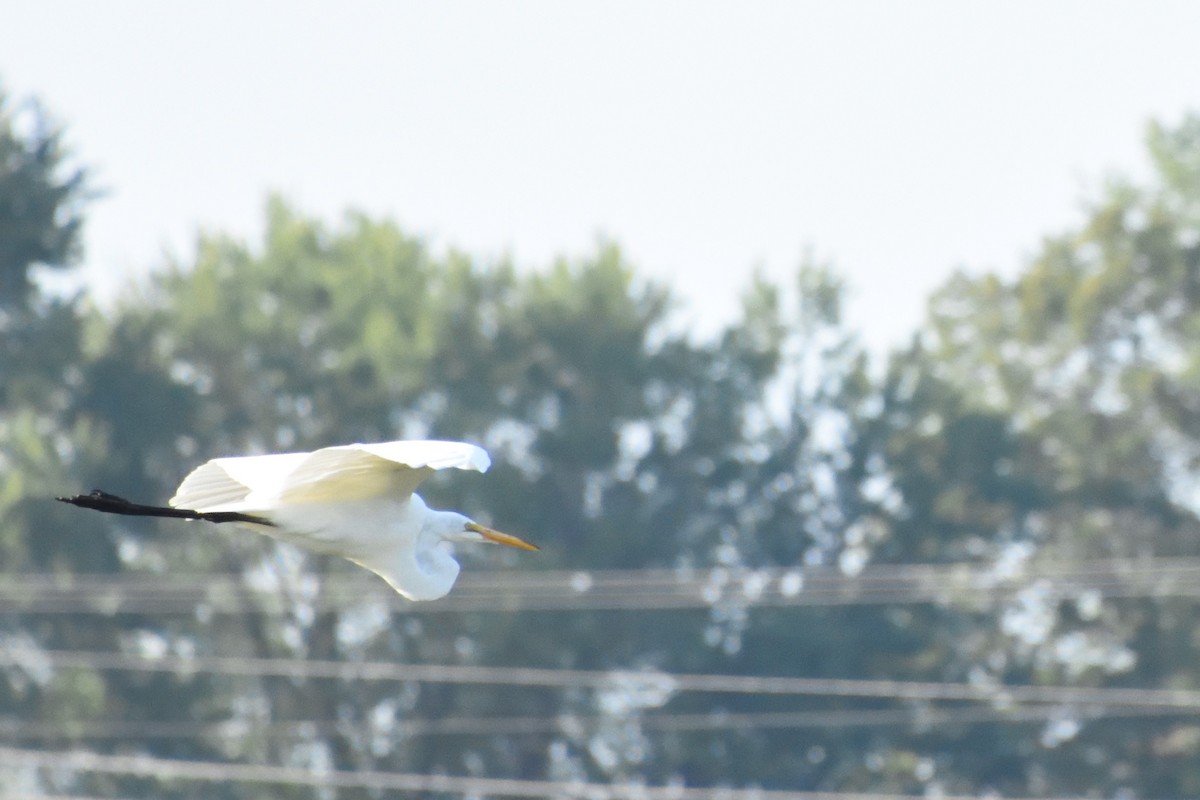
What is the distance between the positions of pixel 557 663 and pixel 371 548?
20971mm

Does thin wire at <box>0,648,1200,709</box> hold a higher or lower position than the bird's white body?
higher

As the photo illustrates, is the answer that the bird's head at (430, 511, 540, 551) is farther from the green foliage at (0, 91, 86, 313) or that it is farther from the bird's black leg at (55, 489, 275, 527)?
the green foliage at (0, 91, 86, 313)

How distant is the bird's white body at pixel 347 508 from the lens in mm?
6266

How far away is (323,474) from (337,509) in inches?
18.4

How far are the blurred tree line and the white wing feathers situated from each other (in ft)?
65.2

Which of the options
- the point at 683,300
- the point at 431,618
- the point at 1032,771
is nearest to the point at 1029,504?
the point at 1032,771

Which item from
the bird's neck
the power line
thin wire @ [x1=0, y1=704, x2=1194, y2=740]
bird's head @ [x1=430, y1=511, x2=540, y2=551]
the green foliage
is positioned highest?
the green foliage

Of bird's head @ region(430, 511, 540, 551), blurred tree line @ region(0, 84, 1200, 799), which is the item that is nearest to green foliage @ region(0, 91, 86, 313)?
blurred tree line @ region(0, 84, 1200, 799)

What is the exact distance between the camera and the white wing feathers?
18.8ft

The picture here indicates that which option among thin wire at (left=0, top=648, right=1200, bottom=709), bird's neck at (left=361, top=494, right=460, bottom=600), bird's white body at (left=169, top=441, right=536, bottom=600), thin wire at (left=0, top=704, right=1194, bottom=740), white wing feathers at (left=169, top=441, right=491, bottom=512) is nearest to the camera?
white wing feathers at (left=169, top=441, right=491, bottom=512)

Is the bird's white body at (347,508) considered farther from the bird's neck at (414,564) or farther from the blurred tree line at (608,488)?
the blurred tree line at (608,488)

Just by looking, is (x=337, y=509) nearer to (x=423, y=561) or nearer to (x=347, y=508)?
(x=347, y=508)

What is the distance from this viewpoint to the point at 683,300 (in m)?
30.7

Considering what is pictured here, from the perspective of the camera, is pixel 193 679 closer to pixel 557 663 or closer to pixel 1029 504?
pixel 557 663
